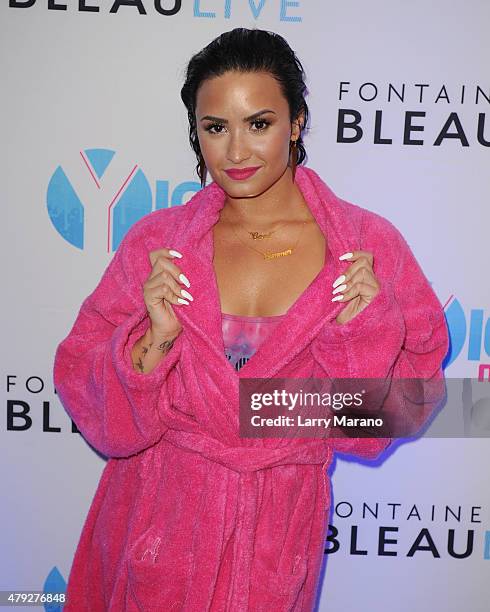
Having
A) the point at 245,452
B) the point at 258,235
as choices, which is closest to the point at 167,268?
the point at 258,235

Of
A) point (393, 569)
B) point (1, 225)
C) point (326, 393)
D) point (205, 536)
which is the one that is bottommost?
point (393, 569)

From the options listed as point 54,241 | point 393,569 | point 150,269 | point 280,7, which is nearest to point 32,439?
point 54,241

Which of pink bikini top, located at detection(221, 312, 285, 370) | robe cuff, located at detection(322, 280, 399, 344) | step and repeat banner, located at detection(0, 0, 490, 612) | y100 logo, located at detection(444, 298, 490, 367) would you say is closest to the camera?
robe cuff, located at detection(322, 280, 399, 344)

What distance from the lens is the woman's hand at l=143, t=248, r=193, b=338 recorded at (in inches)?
48.1

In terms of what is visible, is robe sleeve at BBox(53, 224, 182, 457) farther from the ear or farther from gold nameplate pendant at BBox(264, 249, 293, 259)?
the ear

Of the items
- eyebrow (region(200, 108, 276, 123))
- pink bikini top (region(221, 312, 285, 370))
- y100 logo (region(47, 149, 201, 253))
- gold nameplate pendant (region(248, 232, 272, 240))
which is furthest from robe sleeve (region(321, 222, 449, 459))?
y100 logo (region(47, 149, 201, 253))

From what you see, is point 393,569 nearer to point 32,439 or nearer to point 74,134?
point 32,439

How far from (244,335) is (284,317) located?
0.08m

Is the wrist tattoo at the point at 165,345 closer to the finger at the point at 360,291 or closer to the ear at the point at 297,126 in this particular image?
the finger at the point at 360,291

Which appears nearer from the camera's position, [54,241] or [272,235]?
[272,235]

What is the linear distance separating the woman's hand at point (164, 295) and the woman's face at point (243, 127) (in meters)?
0.18

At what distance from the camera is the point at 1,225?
1.61 m

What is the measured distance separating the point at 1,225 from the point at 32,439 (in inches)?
20.2

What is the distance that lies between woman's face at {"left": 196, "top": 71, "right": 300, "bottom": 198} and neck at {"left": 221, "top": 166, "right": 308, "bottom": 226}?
0.09 meters
